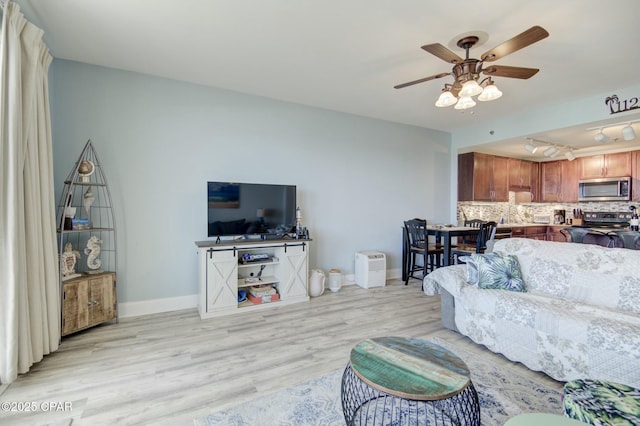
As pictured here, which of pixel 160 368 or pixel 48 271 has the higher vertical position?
pixel 48 271

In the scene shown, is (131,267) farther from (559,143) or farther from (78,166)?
(559,143)

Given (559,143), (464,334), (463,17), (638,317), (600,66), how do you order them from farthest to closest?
(559,143) → (600,66) → (464,334) → (463,17) → (638,317)

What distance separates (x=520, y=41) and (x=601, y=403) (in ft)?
7.08

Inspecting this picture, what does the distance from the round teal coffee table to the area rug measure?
0.19m

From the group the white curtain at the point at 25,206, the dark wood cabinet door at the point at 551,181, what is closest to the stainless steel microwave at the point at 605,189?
the dark wood cabinet door at the point at 551,181

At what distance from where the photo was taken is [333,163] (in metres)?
4.59

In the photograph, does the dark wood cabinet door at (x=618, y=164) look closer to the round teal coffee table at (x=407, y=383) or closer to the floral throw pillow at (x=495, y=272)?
the floral throw pillow at (x=495, y=272)

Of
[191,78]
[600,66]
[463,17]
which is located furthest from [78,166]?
[600,66]

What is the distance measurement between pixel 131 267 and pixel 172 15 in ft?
8.35

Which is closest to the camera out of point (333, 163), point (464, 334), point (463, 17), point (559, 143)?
point (463, 17)

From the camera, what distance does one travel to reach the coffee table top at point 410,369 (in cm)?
134

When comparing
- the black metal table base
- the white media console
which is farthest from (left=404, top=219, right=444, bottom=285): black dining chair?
the black metal table base

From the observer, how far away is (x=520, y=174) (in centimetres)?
673

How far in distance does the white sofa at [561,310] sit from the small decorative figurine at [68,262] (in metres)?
3.50
